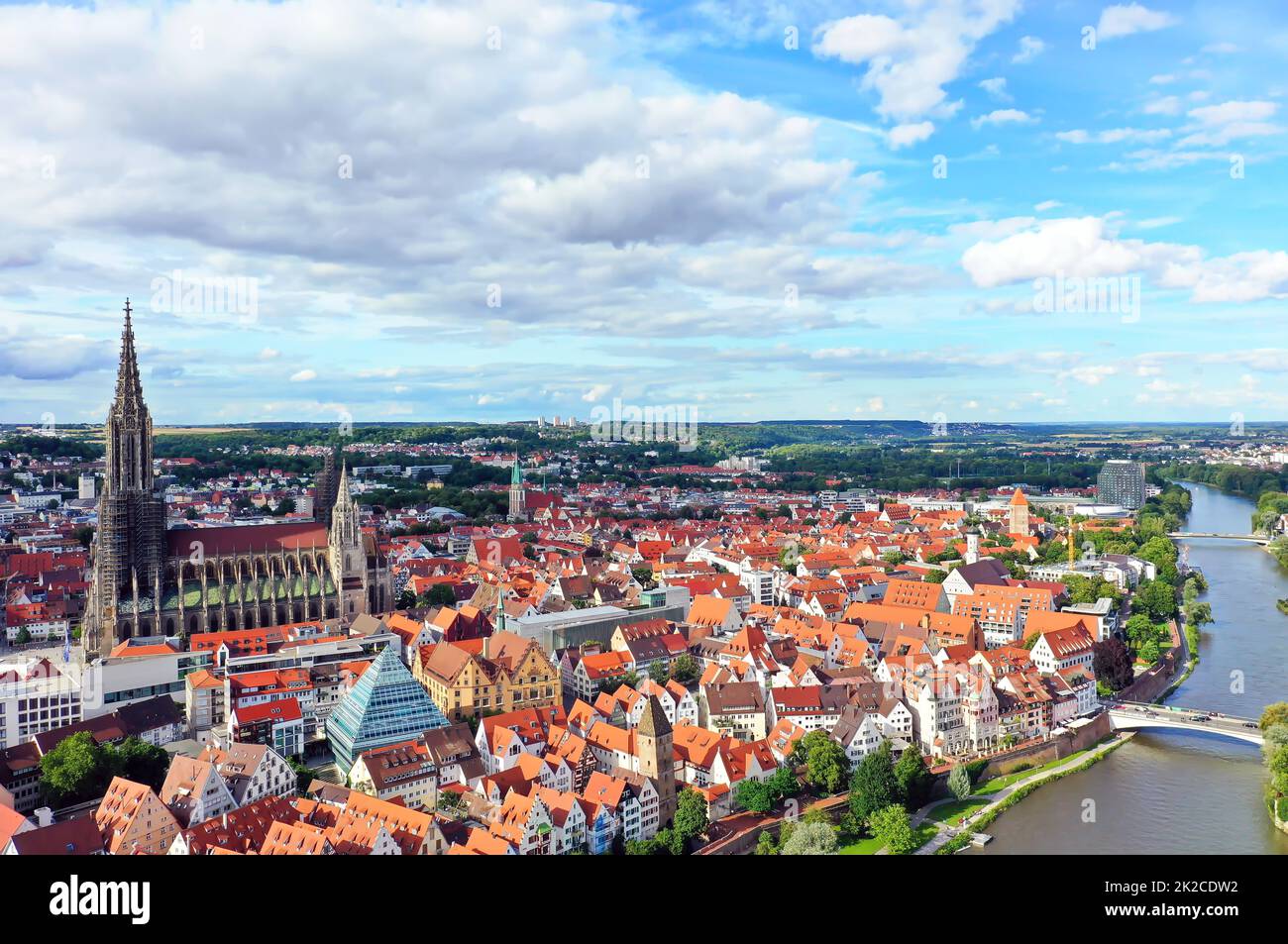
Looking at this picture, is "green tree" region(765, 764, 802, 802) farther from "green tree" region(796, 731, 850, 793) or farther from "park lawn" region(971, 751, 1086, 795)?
"park lawn" region(971, 751, 1086, 795)

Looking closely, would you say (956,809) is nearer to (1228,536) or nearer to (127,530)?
(127,530)

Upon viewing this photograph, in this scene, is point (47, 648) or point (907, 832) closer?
point (907, 832)

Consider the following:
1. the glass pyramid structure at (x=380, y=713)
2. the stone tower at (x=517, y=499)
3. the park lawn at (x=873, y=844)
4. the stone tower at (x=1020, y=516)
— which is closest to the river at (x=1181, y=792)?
the park lawn at (x=873, y=844)

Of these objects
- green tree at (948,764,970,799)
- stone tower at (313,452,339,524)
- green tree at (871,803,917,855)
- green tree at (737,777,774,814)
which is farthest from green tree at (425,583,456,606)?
green tree at (871,803,917,855)

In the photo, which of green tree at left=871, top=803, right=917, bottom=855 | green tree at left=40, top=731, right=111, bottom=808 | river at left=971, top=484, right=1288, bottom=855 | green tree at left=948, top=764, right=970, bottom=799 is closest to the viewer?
green tree at left=871, top=803, right=917, bottom=855

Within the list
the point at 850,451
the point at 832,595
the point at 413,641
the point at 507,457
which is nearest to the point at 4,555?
the point at 413,641
